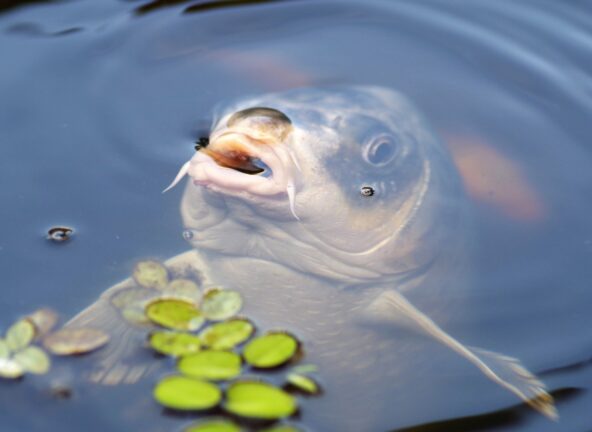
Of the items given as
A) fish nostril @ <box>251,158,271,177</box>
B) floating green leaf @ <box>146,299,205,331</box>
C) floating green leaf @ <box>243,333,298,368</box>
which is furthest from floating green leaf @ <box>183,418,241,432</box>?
fish nostril @ <box>251,158,271,177</box>

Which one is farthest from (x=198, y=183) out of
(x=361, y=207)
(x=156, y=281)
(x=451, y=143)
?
(x=451, y=143)

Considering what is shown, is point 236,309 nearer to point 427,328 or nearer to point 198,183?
point 198,183

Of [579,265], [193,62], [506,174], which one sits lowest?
[579,265]

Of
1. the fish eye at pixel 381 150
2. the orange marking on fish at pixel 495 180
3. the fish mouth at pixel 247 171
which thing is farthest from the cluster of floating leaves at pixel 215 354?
the orange marking on fish at pixel 495 180

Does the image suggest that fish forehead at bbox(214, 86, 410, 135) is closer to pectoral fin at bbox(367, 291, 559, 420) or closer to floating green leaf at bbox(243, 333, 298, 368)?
pectoral fin at bbox(367, 291, 559, 420)

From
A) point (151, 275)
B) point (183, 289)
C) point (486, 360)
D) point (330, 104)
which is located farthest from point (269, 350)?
point (330, 104)

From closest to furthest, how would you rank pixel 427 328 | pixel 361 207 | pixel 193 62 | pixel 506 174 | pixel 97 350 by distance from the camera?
pixel 97 350, pixel 427 328, pixel 361 207, pixel 506 174, pixel 193 62
